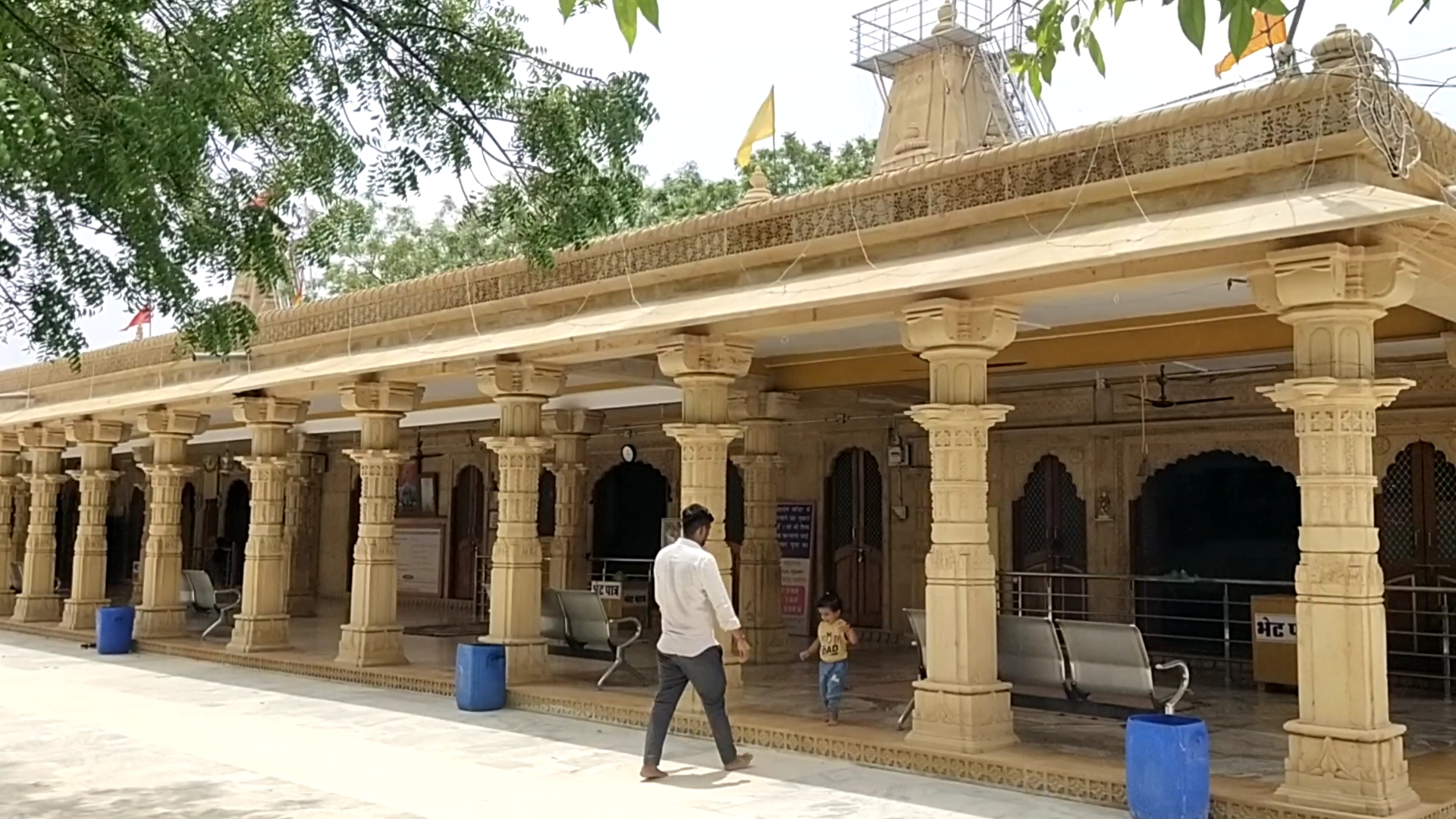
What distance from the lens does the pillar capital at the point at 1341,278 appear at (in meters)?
5.53

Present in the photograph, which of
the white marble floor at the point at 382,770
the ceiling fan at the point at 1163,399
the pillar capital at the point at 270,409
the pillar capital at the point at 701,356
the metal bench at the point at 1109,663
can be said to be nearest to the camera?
the white marble floor at the point at 382,770

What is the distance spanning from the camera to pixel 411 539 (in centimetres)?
1894

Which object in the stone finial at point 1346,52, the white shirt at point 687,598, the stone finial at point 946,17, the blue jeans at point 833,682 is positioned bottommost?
the blue jeans at point 833,682

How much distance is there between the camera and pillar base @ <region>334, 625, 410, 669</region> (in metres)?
10.8

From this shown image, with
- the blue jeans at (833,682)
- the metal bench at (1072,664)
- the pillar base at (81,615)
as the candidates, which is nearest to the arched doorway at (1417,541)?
the metal bench at (1072,664)

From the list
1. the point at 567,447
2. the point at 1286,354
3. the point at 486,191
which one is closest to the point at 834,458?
the point at 567,447

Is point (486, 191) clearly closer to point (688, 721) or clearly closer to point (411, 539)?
point (688, 721)

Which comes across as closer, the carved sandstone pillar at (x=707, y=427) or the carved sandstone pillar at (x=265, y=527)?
the carved sandstone pillar at (x=707, y=427)

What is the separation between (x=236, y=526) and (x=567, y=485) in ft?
34.5

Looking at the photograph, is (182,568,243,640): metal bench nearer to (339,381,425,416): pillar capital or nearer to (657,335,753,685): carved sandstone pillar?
(339,381,425,416): pillar capital

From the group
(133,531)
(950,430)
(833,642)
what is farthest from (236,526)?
(950,430)

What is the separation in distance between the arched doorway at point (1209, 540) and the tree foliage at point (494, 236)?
15700 millimetres

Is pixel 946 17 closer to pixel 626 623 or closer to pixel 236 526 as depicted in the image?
pixel 626 623

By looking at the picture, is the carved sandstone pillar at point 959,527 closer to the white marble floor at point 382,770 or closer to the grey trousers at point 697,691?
the white marble floor at point 382,770
